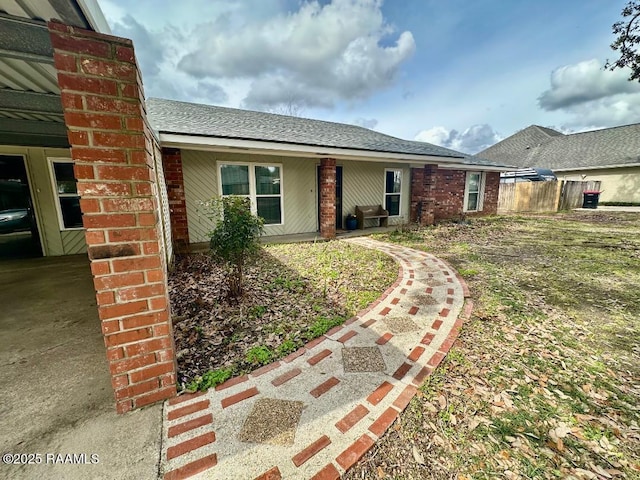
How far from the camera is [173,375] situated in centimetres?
188

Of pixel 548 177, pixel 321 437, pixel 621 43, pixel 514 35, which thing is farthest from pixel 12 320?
pixel 548 177

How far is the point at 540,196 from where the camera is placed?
1568cm

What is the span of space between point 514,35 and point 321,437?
38.2ft

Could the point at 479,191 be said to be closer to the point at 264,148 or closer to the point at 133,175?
the point at 264,148

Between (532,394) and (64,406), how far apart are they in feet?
11.6

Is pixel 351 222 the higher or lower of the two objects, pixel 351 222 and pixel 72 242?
the higher

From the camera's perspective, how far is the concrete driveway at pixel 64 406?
1.43 m

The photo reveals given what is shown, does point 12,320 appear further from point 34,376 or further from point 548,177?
point 548,177

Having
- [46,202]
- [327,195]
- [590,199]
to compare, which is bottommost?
[590,199]

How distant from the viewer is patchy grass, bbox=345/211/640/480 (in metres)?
1.48

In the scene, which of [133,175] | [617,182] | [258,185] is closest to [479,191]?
[258,185]

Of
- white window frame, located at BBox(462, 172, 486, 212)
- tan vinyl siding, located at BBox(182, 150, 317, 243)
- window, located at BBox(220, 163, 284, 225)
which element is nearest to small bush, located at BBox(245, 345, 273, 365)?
window, located at BBox(220, 163, 284, 225)

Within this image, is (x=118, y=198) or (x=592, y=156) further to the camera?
(x=592, y=156)

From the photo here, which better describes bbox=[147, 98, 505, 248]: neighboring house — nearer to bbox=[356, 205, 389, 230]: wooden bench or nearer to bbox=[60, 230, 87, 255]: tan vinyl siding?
bbox=[356, 205, 389, 230]: wooden bench
